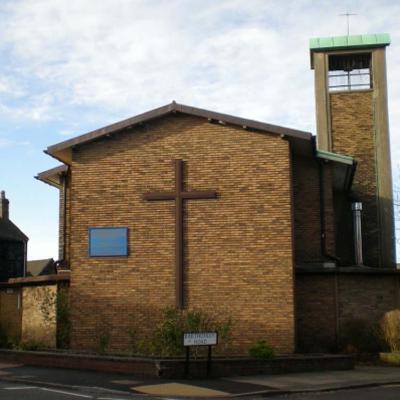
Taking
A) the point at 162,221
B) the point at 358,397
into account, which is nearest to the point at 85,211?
the point at 162,221

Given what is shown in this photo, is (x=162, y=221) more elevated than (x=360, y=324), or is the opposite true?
(x=162, y=221)

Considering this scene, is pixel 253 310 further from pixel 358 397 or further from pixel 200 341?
pixel 358 397

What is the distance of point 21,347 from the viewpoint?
2111 centimetres

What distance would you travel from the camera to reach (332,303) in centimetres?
2261

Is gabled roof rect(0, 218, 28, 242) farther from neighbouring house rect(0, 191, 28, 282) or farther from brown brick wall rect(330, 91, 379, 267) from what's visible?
brown brick wall rect(330, 91, 379, 267)

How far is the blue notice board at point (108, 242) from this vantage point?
21.6 m

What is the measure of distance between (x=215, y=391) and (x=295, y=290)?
848cm

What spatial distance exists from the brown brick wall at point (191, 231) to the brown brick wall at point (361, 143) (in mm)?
9730

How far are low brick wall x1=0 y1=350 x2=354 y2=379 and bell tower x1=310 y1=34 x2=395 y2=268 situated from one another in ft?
39.0

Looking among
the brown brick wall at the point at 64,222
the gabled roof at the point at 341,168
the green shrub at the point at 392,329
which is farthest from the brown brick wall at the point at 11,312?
the green shrub at the point at 392,329

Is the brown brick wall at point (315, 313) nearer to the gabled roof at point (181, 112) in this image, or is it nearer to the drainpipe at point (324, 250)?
the drainpipe at point (324, 250)

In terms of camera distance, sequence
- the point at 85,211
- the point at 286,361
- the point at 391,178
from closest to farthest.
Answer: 1. the point at 286,361
2. the point at 85,211
3. the point at 391,178

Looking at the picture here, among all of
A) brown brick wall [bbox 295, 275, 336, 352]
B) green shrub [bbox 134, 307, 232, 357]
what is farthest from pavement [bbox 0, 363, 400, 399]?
brown brick wall [bbox 295, 275, 336, 352]

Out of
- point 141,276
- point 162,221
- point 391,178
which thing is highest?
point 391,178
